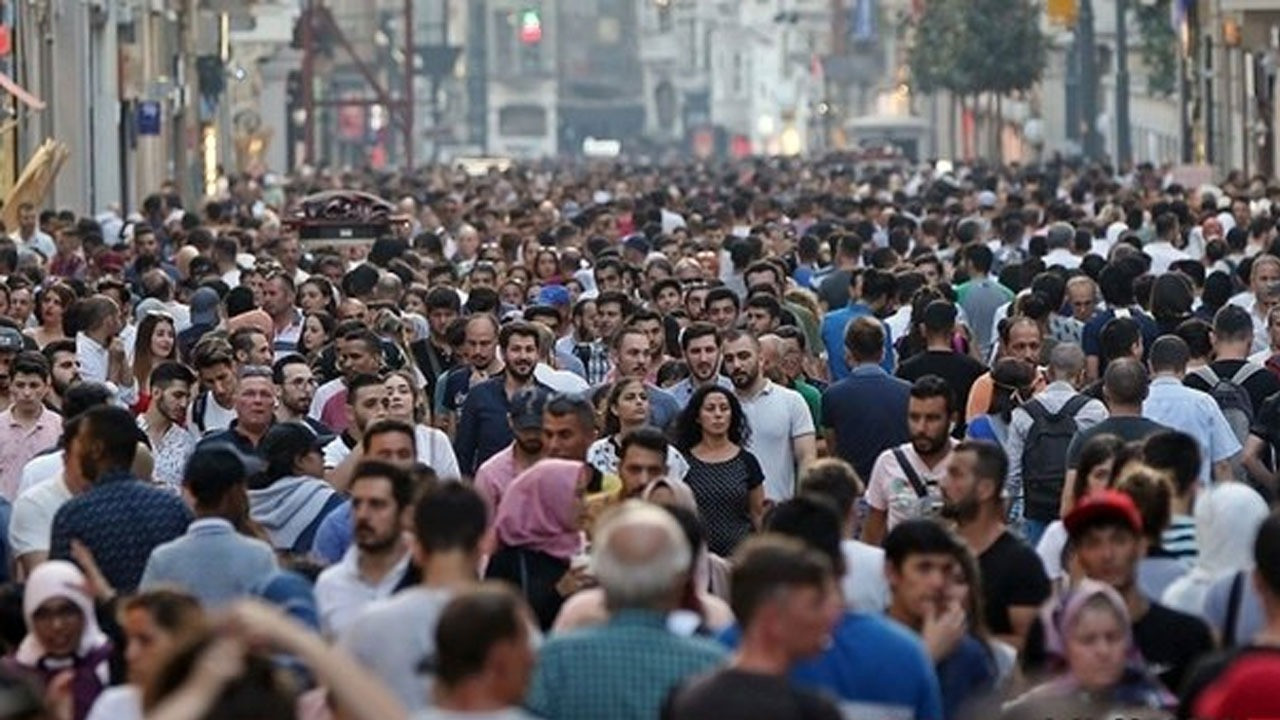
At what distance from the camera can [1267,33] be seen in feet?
179

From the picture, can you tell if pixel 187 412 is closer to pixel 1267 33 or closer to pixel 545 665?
pixel 545 665

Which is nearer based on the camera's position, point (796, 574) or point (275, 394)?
point (796, 574)

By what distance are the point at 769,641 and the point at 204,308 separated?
1438 centimetres

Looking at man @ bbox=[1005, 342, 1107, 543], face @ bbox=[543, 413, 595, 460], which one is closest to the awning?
man @ bbox=[1005, 342, 1107, 543]

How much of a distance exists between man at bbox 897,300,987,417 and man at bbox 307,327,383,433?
2.24 metres

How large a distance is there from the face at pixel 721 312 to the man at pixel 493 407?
11.1 ft

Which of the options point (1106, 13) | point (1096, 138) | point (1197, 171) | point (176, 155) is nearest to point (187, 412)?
point (1197, 171)

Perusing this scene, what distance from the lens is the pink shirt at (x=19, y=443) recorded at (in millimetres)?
16969

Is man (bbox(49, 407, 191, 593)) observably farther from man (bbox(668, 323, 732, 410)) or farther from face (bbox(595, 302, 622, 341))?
face (bbox(595, 302, 622, 341))

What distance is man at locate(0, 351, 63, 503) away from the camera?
17016 millimetres

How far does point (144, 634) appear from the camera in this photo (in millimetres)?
10531

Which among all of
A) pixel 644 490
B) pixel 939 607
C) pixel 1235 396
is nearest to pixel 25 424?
pixel 644 490

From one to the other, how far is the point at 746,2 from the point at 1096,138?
112 meters

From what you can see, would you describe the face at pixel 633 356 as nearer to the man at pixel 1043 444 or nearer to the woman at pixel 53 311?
the man at pixel 1043 444
